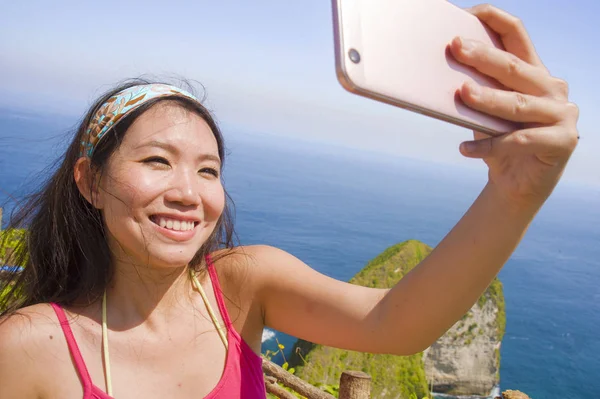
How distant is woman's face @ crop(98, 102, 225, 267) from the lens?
187cm

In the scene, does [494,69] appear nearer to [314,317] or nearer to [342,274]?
[314,317]

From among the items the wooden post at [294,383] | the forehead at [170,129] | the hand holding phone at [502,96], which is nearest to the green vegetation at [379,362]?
the wooden post at [294,383]

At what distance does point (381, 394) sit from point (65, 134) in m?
21.9

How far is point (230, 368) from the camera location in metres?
2.06

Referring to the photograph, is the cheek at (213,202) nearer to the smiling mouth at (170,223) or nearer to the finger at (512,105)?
the smiling mouth at (170,223)

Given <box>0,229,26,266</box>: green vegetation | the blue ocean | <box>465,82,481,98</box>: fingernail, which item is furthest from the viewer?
the blue ocean

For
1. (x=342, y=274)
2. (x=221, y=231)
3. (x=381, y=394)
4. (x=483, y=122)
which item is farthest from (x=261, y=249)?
(x=342, y=274)

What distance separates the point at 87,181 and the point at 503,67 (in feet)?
5.45

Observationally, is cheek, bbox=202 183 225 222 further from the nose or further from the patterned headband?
the patterned headband

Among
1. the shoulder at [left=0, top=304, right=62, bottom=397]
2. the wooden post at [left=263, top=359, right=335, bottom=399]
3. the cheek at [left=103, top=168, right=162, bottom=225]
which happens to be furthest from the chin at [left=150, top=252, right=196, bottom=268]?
the wooden post at [left=263, top=359, right=335, bottom=399]

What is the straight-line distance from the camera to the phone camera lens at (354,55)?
1044 millimetres

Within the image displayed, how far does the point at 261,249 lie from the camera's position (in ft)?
7.36

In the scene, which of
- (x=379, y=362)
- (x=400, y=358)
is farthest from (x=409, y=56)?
(x=400, y=358)

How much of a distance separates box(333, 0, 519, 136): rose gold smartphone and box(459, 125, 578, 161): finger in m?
0.03
